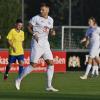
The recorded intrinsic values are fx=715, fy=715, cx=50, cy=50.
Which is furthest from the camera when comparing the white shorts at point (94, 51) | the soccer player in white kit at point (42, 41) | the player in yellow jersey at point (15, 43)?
the white shorts at point (94, 51)

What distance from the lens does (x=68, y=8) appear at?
36.9 m

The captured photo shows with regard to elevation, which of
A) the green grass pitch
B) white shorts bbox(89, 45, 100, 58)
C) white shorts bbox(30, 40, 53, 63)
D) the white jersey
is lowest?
the green grass pitch

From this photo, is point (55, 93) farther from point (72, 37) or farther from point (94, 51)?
point (72, 37)

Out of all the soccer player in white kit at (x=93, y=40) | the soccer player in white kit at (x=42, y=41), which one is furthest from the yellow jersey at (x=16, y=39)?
the soccer player in white kit at (x=42, y=41)

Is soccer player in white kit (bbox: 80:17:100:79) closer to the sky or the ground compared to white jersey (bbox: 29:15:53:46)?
closer to the ground

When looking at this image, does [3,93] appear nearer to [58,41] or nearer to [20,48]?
[20,48]

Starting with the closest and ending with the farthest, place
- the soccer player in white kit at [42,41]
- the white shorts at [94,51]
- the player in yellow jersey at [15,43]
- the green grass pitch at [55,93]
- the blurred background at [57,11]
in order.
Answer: the green grass pitch at [55,93]
the soccer player in white kit at [42,41]
the player in yellow jersey at [15,43]
the white shorts at [94,51]
the blurred background at [57,11]

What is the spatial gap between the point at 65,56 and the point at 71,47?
148cm

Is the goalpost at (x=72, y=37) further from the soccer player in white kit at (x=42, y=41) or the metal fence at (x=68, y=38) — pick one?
the soccer player in white kit at (x=42, y=41)

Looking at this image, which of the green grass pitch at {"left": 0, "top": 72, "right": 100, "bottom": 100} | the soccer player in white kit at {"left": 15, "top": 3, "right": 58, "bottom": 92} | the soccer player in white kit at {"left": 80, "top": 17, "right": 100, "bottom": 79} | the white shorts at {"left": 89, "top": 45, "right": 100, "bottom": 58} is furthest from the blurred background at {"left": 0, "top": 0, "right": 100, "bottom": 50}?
the soccer player in white kit at {"left": 15, "top": 3, "right": 58, "bottom": 92}

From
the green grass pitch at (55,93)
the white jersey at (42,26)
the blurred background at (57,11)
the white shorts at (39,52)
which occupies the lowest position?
the green grass pitch at (55,93)

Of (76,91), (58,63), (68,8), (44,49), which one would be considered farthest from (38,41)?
(68,8)

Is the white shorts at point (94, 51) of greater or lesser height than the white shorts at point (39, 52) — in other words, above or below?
below

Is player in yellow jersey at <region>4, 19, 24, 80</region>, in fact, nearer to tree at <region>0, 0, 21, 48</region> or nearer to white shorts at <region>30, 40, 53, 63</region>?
white shorts at <region>30, 40, 53, 63</region>
